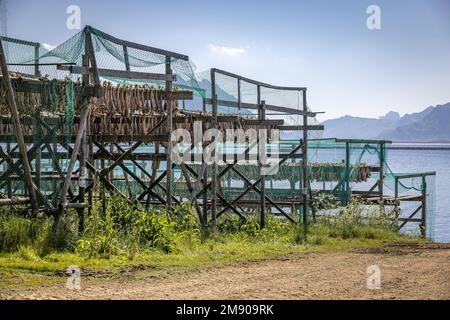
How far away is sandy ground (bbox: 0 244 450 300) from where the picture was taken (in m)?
9.31

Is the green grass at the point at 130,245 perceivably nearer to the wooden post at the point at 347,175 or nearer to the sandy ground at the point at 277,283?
the sandy ground at the point at 277,283

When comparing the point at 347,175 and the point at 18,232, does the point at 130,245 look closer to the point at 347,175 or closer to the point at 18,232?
the point at 18,232

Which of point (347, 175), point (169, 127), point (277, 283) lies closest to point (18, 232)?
point (169, 127)

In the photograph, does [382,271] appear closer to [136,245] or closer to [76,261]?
[136,245]

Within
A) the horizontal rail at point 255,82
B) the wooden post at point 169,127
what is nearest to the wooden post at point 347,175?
the horizontal rail at point 255,82

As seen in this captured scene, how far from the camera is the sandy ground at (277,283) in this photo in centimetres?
931

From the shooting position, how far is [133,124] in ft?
55.2

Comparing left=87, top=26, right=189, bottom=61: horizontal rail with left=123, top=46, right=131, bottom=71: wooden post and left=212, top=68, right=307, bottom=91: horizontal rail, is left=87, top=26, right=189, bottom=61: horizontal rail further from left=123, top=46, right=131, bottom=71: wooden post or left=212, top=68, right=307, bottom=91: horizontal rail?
left=212, top=68, right=307, bottom=91: horizontal rail

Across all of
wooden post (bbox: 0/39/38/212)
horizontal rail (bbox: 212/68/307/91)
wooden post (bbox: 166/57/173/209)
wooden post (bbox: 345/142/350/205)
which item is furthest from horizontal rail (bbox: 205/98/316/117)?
wooden post (bbox: 0/39/38/212)

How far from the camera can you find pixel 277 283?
1038cm

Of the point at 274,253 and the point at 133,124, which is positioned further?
the point at 133,124

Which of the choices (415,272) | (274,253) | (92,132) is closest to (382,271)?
(415,272)

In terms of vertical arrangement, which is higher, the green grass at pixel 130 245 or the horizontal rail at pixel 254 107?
the horizontal rail at pixel 254 107
